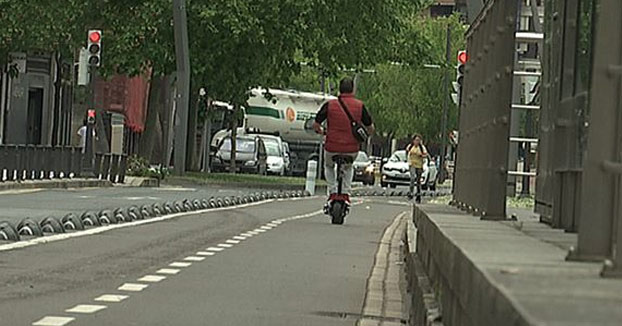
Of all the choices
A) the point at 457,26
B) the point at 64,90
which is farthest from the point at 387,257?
the point at 457,26

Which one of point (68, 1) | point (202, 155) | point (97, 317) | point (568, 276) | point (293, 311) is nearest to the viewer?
point (568, 276)

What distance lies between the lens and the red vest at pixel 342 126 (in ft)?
66.7

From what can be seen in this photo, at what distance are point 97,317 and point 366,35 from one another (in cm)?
3902

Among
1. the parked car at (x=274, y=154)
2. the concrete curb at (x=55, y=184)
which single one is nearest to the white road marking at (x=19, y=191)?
the concrete curb at (x=55, y=184)

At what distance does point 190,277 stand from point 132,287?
1.10 metres

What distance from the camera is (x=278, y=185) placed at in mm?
47188

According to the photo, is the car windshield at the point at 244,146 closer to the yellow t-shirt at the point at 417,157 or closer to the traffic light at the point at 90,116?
the yellow t-shirt at the point at 417,157

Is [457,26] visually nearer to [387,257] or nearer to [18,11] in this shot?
[18,11]

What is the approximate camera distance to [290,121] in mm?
82438

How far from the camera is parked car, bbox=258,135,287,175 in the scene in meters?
72.5

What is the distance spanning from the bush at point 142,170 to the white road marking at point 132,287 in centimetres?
3046

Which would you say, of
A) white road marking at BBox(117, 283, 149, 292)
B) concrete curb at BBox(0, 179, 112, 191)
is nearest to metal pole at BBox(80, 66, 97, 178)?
concrete curb at BBox(0, 179, 112, 191)

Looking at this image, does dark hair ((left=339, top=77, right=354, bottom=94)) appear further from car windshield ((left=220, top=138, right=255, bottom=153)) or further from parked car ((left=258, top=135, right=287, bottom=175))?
parked car ((left=258, top=135, right=287, bottom=175))

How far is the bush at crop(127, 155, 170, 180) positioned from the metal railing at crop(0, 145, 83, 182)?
4.90 m
